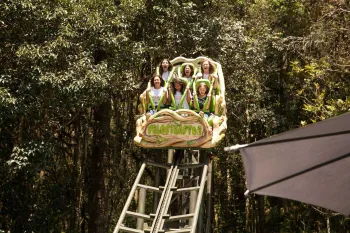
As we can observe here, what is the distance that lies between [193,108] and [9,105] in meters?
2.75

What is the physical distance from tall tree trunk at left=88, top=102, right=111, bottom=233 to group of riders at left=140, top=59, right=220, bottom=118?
3572 millimetres

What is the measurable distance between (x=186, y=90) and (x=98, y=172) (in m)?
4.46

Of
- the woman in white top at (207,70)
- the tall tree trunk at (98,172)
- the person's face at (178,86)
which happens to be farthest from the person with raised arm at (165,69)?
the tall tree trunk at (98,172)

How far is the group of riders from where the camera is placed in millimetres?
8352

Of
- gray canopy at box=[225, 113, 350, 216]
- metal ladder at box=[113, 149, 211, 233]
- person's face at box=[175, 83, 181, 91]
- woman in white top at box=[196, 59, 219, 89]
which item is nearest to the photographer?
gray canopy at box=[225, 113, 350, 216]

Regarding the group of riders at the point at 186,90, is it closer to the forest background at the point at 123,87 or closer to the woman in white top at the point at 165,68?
the woman in white top at the point at 165,68

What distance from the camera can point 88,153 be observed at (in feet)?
44.7

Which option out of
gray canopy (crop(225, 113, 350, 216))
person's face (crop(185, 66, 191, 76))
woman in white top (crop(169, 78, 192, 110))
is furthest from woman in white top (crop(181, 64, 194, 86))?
gray canopy (crop(225, 113, 350, 216))

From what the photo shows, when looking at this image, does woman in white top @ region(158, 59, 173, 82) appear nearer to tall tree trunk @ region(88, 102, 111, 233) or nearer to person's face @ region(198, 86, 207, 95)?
person's face @ region(198, 86, 207, 95)

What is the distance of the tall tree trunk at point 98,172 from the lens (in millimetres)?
12062

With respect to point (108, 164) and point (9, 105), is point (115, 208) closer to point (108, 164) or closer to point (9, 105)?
point (108, 164)

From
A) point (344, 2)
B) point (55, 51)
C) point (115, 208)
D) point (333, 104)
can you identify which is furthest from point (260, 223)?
point (55, 51)

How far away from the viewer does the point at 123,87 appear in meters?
10.9

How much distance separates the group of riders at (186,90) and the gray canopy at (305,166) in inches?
204
